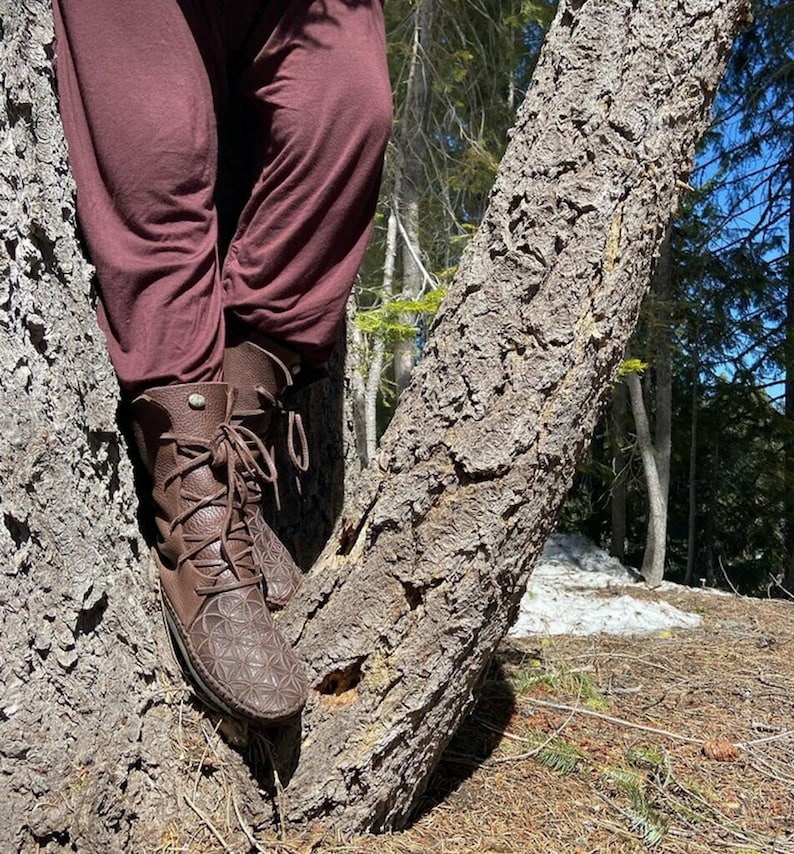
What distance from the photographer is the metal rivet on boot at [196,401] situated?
5.01 ft

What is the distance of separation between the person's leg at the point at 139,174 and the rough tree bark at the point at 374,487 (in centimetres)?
6

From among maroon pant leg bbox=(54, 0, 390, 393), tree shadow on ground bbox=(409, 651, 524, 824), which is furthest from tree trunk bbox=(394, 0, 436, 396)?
maroon pant leg bbox=(54, 0, 390, 393)

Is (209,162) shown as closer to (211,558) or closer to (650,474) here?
(211,558)

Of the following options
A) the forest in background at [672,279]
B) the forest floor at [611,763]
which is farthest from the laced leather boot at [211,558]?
the forest in background at [672,279]

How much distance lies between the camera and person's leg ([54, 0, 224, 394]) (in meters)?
1.48

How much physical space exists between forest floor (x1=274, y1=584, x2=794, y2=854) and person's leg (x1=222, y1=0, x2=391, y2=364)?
1.04 meters

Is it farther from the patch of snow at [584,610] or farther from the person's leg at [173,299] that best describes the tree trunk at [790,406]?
the person's leg at [173,299]

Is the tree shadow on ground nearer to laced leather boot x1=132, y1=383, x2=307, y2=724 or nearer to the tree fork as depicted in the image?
the tree fork

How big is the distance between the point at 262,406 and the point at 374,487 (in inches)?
11.3

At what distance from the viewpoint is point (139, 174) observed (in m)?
1.47

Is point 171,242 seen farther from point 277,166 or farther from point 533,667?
point 533,667

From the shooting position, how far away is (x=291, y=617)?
5.66 feet

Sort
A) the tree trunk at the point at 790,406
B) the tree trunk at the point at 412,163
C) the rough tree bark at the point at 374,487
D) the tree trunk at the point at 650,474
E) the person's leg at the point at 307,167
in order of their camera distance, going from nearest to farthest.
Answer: the rough tree bark at the point at 374,487
the person's leg at the point at 307,167
the tree trunk at the point at 650,474
the tree trunk at the point at 412,163
the tree trunk at the point at 790,406

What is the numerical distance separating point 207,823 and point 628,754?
Answer: 1.20m
